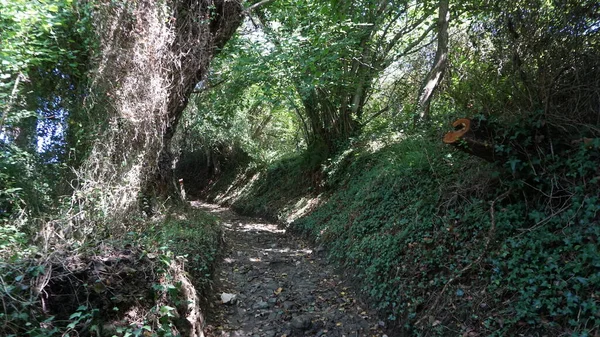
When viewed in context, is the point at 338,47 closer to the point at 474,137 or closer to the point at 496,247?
the point at 474,137

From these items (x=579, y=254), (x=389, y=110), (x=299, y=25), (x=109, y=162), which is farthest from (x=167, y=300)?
(x=389, y=110)

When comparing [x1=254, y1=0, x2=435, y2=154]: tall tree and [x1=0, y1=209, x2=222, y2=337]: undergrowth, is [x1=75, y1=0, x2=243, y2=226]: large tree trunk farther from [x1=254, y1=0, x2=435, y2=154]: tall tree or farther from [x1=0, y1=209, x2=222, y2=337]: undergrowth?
[x1=254, y1=0, x2=435, y2=154]: tall tree

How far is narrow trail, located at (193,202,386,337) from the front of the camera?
4602 mm

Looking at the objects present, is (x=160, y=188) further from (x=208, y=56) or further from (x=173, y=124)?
(x=208, y=56)

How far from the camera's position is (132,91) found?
6.21m

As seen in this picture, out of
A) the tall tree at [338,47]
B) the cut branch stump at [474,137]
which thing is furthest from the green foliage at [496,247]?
the tall tree at [338,47]

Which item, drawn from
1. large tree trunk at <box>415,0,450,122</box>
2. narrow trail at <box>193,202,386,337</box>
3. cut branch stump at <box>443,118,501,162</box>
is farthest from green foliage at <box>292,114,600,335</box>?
large tree trunk at <box>415,0,450,122</box>

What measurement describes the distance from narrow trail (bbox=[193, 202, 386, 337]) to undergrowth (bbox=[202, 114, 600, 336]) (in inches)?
16.7

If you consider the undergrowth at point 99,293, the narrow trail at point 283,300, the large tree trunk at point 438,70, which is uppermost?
the large tree trunk at point 438,70

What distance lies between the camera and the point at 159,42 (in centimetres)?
652

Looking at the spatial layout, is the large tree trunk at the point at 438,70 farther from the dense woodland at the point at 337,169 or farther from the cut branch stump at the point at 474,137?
the cut branch stump at the point at 474,137

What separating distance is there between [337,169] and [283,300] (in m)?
5.90

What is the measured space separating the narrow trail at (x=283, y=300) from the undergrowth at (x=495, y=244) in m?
0.42

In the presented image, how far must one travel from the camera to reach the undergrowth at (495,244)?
3.22 meters
